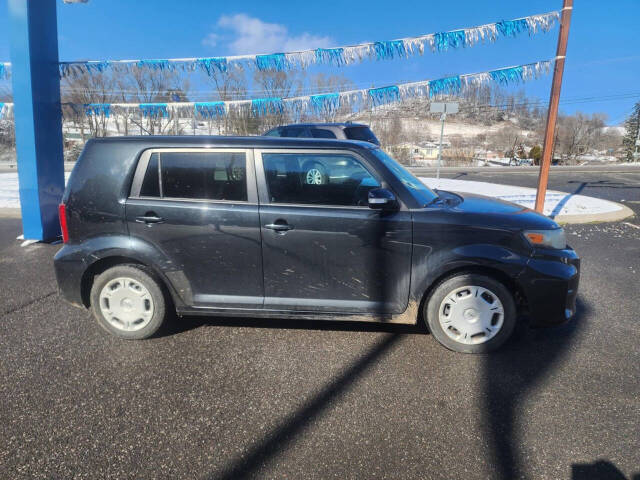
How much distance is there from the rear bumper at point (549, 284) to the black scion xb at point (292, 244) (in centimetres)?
1

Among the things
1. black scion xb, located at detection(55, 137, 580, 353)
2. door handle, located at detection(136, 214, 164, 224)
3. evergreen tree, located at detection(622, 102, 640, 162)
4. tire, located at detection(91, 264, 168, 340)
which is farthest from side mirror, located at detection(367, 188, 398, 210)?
evergreen tree, located at detection(622, 102, 640, 162)

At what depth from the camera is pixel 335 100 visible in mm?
8922

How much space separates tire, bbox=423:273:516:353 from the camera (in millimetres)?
3318

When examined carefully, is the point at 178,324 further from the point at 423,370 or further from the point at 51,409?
the point at 423,370

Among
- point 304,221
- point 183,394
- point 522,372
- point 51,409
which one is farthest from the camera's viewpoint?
point 304,221

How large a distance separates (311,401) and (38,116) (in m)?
6.79

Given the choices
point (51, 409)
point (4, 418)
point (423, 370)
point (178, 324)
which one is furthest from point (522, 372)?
point (4, 418)

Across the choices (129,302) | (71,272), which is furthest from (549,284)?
(71,272)

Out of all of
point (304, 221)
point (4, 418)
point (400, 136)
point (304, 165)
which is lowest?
point (4, 418)

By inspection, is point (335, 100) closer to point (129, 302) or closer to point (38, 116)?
point (38, 116)

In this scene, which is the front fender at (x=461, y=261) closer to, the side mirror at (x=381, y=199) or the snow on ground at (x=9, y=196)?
the side mirror at (x=381, y=199)

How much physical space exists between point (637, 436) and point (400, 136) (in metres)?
55.4

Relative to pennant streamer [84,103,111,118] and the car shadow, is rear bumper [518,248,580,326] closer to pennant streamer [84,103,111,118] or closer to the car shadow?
the car shadow

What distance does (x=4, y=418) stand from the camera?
2.57 m
